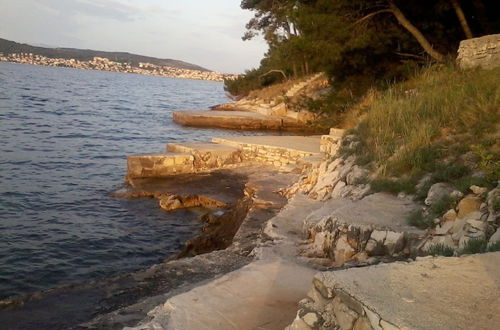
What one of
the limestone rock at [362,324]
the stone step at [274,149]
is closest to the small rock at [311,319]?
the limestone rock at [362,324]

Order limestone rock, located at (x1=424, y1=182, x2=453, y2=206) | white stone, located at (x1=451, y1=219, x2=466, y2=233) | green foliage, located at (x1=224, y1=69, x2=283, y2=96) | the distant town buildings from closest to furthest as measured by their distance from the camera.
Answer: white stone, located at (x1=451, y1=219, x2=466, y2=233), limestone rock, located at (x1=424, y1=182, x2=453, y2=206), green foliage, located at (x1=224, y1=69, x2=283, y2=96), the distant town buildings

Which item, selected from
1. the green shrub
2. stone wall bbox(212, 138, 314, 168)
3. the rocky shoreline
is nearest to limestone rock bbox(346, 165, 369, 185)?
the rocky shoreline

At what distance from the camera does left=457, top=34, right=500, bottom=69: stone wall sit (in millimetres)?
9644

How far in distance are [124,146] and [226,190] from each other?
31.2ft

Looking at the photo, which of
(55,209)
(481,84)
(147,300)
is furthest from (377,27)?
(147,300)

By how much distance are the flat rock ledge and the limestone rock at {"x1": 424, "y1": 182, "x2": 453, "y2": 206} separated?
2.08 m

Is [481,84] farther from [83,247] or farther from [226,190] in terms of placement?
[83,247]

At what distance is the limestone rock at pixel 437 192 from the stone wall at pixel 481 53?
5.08 metres

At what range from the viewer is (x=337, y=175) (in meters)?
8.45

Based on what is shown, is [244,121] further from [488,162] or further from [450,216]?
[450,216]

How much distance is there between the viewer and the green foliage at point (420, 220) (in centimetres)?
519

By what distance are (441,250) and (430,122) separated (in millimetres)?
3497

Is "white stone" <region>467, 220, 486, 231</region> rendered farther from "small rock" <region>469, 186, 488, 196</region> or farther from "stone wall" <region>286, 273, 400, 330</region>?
"stone wall" <region>286, 273, 400, 330</region>

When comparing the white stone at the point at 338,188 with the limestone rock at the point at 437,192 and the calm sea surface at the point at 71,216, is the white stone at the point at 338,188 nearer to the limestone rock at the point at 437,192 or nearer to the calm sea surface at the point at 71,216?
the limestone rock at the point at 437,192
